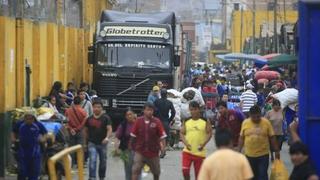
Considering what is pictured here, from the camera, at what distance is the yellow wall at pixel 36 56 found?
65.2ft

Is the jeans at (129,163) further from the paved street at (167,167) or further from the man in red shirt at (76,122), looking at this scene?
the man in red shirt at (76,122)

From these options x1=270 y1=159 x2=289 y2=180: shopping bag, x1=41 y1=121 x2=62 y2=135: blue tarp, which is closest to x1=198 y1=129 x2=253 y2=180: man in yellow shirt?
x1=270 y1=159 x2=289 y2=180: shopping bag

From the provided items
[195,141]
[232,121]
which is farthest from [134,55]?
[195,141]

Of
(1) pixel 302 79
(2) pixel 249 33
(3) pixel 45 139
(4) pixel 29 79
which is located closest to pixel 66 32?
(4) pixel 29 79

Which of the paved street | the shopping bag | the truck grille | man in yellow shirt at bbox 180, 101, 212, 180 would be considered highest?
the truck grille

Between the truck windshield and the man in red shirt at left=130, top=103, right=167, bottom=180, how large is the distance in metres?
14.3

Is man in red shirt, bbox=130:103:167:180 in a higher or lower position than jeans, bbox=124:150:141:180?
higher

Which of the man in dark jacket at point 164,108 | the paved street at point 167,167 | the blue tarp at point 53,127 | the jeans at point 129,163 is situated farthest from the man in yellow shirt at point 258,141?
the man in dark jacket at point 164,108

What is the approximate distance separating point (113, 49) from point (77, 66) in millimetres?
6258

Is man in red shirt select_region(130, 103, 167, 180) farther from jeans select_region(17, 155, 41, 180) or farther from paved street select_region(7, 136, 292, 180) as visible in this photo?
paved street select_region(7, 136, 292, 180)

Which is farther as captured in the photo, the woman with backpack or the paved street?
the paved street

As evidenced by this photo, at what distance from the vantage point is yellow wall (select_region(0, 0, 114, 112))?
19.9 m

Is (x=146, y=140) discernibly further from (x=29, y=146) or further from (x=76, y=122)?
(x=76, y=122)

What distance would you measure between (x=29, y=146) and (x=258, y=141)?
4.21 metres
